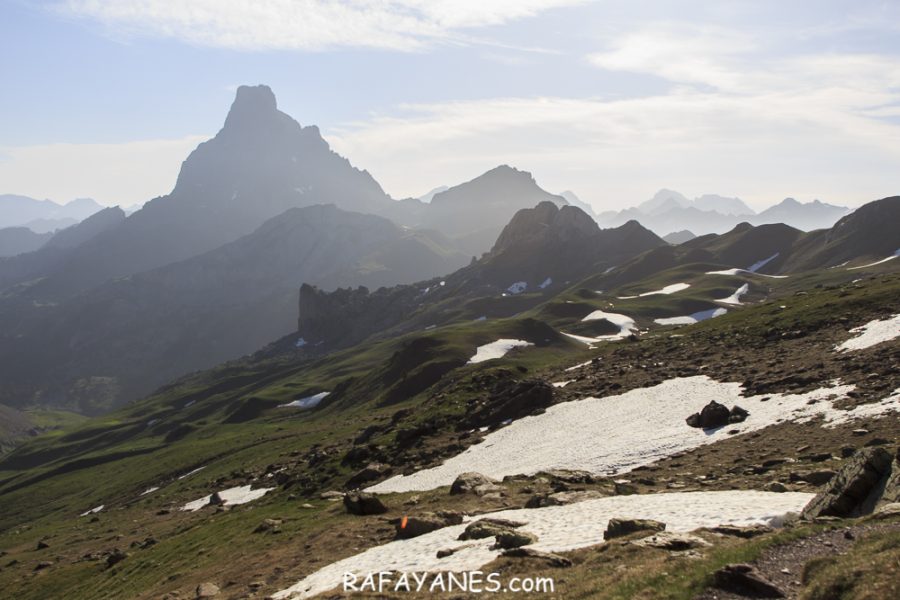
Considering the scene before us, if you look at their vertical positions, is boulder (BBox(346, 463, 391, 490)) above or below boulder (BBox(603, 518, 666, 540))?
below

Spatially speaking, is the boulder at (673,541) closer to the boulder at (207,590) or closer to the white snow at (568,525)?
the white snow at (568,525)

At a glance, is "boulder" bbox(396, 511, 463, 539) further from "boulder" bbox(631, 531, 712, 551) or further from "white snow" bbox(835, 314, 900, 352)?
"white snow" bbox(835, 314, 900, 352)

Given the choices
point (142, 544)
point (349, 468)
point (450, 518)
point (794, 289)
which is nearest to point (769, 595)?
point (450, 518)

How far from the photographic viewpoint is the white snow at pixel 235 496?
2596 inches

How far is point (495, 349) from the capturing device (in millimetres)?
128000

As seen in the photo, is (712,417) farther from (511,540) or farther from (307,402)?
(307,402)

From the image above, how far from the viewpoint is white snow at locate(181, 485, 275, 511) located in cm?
6594

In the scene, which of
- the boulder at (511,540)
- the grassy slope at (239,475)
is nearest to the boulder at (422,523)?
the grassy slope at (239,475)

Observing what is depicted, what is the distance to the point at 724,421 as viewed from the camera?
45.4 metres

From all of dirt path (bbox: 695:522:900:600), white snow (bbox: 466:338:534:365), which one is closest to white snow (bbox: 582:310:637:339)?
white snow (bbox: 466:338:534:365)

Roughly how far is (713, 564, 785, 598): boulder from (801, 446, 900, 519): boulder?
6.28m

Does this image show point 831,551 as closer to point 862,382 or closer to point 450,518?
point 450,518

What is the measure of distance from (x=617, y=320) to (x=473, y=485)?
441 feet

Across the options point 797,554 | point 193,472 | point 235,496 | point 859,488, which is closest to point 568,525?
point 797,554
